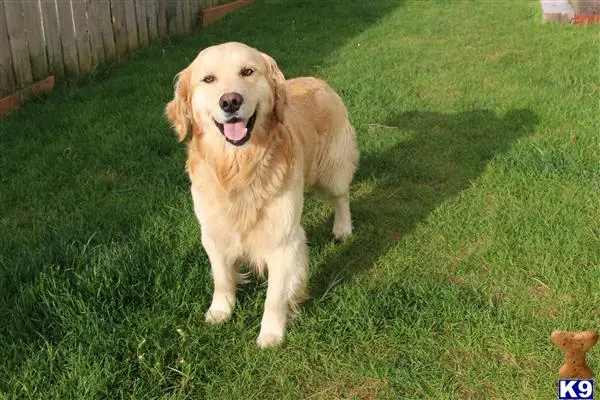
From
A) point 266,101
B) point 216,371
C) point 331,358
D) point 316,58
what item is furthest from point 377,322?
point 316,58

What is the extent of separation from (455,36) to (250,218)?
6857mm

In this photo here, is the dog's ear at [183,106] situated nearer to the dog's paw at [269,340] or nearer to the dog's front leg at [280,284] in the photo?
the dog's front leg at [280,284]

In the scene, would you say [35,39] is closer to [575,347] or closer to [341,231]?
[341,231]

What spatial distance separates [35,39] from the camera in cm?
592

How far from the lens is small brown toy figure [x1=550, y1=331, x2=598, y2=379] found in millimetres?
1423

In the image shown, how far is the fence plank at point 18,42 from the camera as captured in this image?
18.3ft

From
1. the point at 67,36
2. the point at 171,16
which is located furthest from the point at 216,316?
the point at 171,16

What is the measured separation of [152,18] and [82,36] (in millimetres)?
1500

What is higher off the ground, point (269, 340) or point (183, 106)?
point (183, 106)

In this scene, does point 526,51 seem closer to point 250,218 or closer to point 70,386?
point 250,218

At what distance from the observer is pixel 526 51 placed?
7.45 m

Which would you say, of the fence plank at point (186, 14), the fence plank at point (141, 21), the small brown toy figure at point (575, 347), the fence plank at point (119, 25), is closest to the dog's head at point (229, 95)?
the small brown toy figure at point (575, 347)

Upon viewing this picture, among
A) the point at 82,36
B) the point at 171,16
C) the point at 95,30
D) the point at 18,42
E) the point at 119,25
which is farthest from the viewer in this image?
the point at 171,16

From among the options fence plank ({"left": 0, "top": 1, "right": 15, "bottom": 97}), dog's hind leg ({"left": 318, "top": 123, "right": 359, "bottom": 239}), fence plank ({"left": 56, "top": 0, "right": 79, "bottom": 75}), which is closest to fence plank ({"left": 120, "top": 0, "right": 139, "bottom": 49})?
fence plank ({"left": 56, "top": 0, "right": 79, "bottom": 75})
